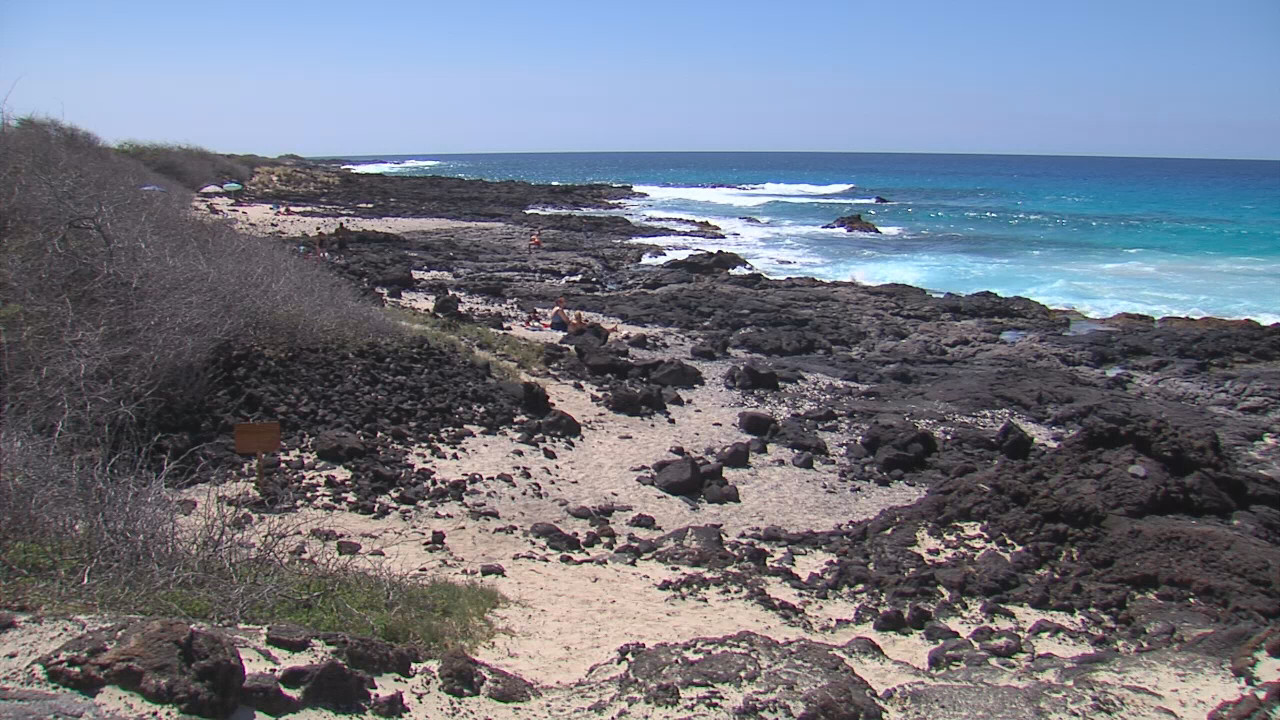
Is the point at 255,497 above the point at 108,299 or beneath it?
beneath

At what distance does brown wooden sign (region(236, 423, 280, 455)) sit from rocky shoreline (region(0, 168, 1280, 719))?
46cm

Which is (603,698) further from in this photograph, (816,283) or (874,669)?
(816,283)

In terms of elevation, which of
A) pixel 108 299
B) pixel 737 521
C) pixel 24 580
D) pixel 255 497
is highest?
pixel 108 299

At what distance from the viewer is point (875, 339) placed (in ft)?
57.3

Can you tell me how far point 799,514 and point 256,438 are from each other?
4920 mm

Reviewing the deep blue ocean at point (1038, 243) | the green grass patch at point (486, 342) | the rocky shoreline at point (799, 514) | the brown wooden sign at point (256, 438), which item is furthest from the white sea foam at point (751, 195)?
the brown wooden sign at point (256, 438)

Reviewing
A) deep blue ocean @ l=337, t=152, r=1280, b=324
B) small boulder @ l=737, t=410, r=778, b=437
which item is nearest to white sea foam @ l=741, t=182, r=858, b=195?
deep blue ocean @ l=337, t=152, r=1280, b=324

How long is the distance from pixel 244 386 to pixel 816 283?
16785 millimetres

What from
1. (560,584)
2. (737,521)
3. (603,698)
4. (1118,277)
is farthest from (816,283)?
(603,698)

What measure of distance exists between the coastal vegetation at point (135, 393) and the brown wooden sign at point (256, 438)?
499 mm

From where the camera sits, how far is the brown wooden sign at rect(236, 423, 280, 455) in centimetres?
691

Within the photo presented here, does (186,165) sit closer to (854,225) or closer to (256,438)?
(854,225)

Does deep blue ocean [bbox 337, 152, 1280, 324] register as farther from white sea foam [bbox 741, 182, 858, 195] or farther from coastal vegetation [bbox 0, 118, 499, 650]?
coastal vegetation [bbox 0, 118, 499, 650]

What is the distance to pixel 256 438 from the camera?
694cm
